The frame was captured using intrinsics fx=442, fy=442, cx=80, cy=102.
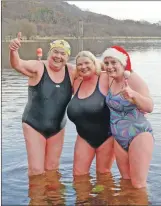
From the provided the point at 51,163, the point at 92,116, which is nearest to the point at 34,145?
the point at 51,163

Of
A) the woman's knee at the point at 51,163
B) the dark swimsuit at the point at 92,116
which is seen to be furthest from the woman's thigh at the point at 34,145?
the dark swimsuit at the point at 92,116

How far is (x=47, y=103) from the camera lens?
6875mm

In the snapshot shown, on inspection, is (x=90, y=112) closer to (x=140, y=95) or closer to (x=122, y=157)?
(x=122, y=157)

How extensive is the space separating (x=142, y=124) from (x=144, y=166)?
591 mm

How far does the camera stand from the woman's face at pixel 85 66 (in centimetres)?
651

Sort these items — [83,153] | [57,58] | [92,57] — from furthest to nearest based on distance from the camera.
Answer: [83,153], [57,58], [92,57]

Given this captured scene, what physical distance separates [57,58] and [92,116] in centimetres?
104

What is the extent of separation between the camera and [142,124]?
611 cm

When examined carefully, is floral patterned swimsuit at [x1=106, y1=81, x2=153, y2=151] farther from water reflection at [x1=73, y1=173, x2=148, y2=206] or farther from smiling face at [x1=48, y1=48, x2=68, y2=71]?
smiling face at [x1=48, y1=48, x2=68, y2=71]

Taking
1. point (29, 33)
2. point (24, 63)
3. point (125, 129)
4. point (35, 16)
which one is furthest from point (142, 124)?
point (35, 16)

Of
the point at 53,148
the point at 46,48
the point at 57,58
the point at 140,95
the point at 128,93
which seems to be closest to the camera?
the point at 128,93

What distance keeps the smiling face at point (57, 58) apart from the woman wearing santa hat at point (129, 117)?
789 mm

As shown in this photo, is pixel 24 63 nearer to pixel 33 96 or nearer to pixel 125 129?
pixel 33 96

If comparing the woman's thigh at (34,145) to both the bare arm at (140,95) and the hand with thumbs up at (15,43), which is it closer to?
the hand with thumbs up at (15,43)
